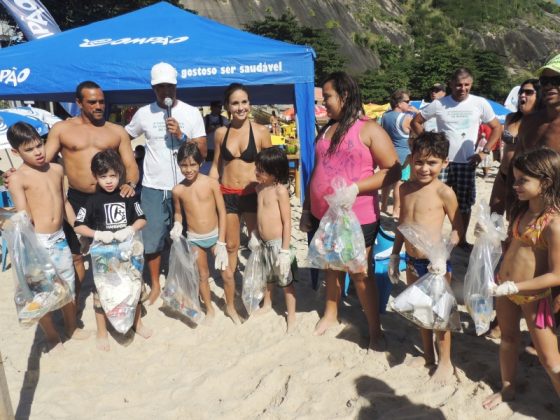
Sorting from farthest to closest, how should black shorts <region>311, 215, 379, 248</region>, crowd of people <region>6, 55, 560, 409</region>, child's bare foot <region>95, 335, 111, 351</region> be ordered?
child's bare foot <region>95, 335, 111, 351</region>
black shorts <region>311, 215, 379, 248</region>
crowd of people <region>6, 55, 560, 409</region>

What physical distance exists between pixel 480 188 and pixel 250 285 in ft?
24.1

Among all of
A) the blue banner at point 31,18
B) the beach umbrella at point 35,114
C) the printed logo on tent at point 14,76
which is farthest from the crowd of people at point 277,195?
the blue banner at point 31,18

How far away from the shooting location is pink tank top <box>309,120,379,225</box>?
2834 mm

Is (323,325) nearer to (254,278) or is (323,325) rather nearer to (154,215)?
(254,278)

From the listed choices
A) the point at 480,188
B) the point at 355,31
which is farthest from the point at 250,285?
the point at 355,31

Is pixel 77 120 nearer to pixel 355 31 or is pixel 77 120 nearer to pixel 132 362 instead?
pixel 132 362

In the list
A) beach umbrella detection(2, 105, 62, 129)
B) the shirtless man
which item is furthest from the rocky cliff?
the shirtless man

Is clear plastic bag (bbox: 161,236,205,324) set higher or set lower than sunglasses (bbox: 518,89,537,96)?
lower

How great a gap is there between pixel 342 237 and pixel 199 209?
4.11ft

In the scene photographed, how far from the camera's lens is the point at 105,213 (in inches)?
126

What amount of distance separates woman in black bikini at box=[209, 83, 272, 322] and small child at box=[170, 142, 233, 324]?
0.17 metres

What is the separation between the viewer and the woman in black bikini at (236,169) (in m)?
3.62

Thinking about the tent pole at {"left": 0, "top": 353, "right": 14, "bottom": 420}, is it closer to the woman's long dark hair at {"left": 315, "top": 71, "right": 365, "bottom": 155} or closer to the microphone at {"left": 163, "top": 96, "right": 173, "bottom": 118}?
the woman's long dark hair at {"left": 315, "top": 71, "right": 365, "bottom": 155}

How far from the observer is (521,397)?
8.02 ft
